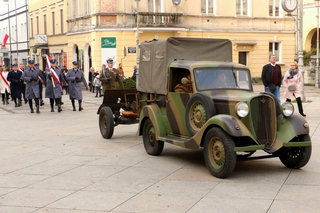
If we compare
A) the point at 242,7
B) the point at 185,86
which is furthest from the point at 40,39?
the point at 185,86

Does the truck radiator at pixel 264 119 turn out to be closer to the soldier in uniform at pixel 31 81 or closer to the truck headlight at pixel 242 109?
the truck headlight at pixel 242 109

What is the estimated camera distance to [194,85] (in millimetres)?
8625

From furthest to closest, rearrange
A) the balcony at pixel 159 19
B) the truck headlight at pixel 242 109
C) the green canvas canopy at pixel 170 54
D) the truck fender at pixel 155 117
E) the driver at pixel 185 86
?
the balcony at pixel 159 19, the green canvas canopy at pixel 170 54, the truck fender at pixel 155 117, the driver at pixel 185 86, the truck headlight at pixel 242 109

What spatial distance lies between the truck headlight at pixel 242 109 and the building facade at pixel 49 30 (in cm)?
3456

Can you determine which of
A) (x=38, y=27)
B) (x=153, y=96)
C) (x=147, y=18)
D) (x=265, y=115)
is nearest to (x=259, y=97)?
(x=265, y=115)

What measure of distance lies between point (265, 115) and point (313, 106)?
459 inches

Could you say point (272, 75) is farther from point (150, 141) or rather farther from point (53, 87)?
point (53, 87)

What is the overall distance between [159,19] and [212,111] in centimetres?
2691

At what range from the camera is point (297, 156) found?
8078 millimetres

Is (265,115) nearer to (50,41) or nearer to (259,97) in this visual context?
(259,97)

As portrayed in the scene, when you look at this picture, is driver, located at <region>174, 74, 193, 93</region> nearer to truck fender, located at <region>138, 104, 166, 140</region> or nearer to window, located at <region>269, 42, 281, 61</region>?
truck fender, located at <region>138, 104, 166, 140</region>

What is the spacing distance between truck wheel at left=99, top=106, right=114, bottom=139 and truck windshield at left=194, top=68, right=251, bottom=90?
3379mm

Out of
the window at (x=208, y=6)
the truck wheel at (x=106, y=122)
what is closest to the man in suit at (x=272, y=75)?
the truck wheel at (x=106, y=122)

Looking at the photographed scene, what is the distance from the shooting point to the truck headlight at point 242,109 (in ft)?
24.8
